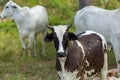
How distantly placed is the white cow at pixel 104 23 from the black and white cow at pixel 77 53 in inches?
97.0

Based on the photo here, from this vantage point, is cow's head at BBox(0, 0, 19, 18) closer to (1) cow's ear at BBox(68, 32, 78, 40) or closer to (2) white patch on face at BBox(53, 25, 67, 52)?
(1) cow's ear at BBox(68, 32, 78, 40)

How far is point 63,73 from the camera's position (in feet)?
22.3

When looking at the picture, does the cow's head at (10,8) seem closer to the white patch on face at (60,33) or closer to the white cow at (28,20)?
the white cow at (28,20)

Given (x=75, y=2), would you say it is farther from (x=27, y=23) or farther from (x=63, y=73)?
(x=63, y=73)

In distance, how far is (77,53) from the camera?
6.96 meters

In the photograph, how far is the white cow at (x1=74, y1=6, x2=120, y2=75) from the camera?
10082 millimetres

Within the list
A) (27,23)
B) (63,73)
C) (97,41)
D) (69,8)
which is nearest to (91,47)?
(97,41)

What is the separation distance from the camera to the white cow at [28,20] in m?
12.0

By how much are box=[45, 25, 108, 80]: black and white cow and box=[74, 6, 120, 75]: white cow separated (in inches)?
97.0

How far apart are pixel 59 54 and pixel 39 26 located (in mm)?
5996

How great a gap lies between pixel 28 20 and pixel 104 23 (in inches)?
104

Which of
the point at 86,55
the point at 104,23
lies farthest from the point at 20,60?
the point at 86,55

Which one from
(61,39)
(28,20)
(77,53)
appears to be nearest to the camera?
(61,39)

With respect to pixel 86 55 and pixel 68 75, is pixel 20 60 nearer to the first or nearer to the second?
pixel 86 55
